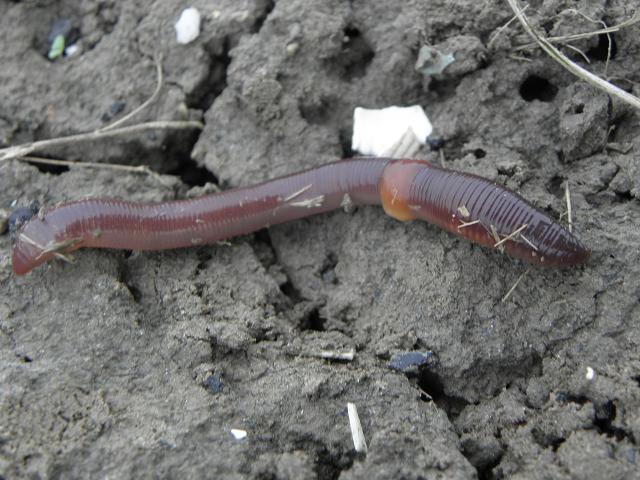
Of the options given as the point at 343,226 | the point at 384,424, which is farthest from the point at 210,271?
the point at 384,424

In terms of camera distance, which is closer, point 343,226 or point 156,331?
point 156,331

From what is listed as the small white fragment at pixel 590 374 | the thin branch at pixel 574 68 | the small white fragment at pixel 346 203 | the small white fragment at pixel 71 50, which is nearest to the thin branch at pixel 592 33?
the thin branch at pixel 574 68

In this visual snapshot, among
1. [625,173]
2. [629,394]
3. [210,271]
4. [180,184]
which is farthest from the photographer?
[180,184]

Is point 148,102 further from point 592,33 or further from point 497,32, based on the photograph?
point 592,33

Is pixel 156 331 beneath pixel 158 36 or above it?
beneath

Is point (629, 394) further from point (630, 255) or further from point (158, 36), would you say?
point (158, 36)
